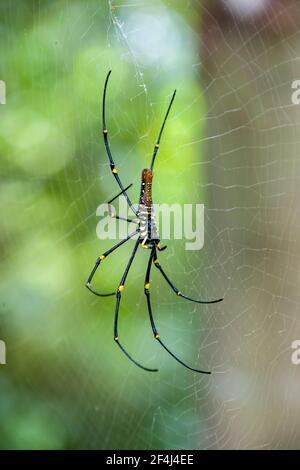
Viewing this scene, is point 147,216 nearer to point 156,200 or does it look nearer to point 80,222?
point 156,200

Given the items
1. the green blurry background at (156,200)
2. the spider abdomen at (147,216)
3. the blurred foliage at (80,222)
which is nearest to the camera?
the spider abdomen at (147,216)

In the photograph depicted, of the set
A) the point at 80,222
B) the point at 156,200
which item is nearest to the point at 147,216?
the point at 156,200

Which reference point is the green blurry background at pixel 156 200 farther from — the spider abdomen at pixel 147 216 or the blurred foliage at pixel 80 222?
the spider abdomen at pixel 147 216

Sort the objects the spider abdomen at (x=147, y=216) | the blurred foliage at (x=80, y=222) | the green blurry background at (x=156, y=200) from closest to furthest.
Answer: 1. the spider abdomen at (x=147, y=216)
2. the green blurry background at (x=156, y=200)
3. the blurred foliage at (x=80, y=222)

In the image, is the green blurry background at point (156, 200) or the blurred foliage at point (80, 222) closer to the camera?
the green blurry background at point (156, 200)

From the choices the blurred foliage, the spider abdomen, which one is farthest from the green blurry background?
the spider abdomen

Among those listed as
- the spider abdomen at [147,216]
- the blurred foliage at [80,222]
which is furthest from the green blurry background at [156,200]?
the spider abdomen at [147,216]
